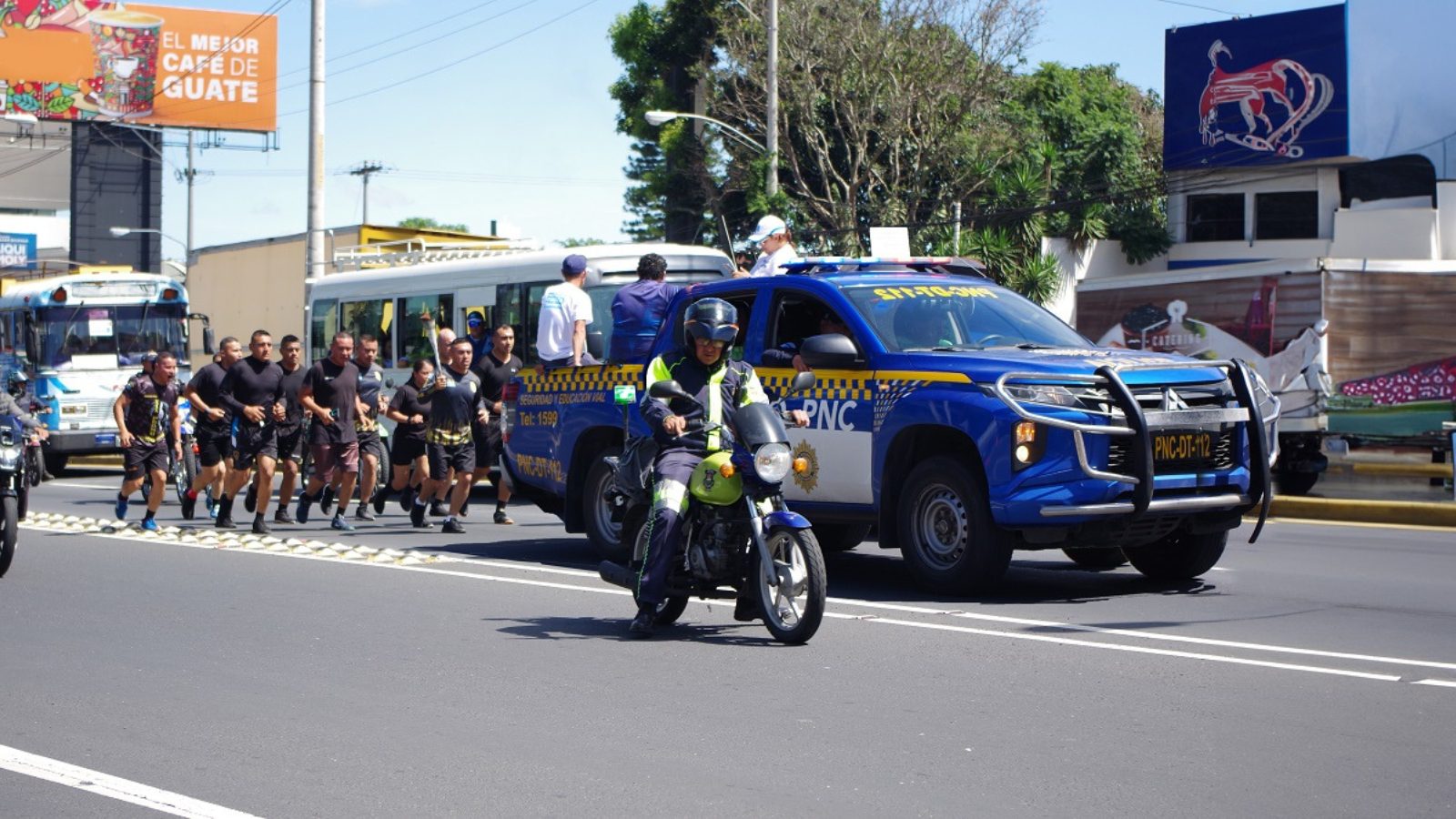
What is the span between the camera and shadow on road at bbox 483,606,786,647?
8852 mm

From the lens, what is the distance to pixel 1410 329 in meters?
22.0

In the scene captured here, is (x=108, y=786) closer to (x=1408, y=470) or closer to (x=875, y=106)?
(x=1408, y=470)

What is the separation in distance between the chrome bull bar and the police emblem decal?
1597mm

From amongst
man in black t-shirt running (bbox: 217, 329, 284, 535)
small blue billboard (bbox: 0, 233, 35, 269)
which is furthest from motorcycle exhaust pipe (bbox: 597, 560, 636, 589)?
small blue billboard (bbox: 0, 233, 35, 269)

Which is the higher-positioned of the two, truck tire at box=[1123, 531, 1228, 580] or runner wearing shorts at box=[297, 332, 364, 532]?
runner wearing shorts at box=[297, 332, 364, 532]

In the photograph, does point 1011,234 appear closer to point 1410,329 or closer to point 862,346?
point 1410,329

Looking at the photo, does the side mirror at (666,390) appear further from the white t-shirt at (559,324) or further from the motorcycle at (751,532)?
the white t-shirt at (559,324)

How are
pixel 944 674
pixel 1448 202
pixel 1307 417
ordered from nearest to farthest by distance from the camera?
pixel 944 674, pixel 1307 417, pixel 1448 202

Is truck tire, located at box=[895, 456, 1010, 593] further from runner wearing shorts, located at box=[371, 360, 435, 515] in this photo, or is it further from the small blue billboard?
the small blue billboard

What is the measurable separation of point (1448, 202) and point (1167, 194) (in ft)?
21.9

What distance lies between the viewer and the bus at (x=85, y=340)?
26.7 m

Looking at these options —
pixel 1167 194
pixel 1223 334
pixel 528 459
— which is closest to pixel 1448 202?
pixel 1167 194

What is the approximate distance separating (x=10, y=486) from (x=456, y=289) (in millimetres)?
9348

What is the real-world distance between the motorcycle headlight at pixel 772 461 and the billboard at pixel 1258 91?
106ft
